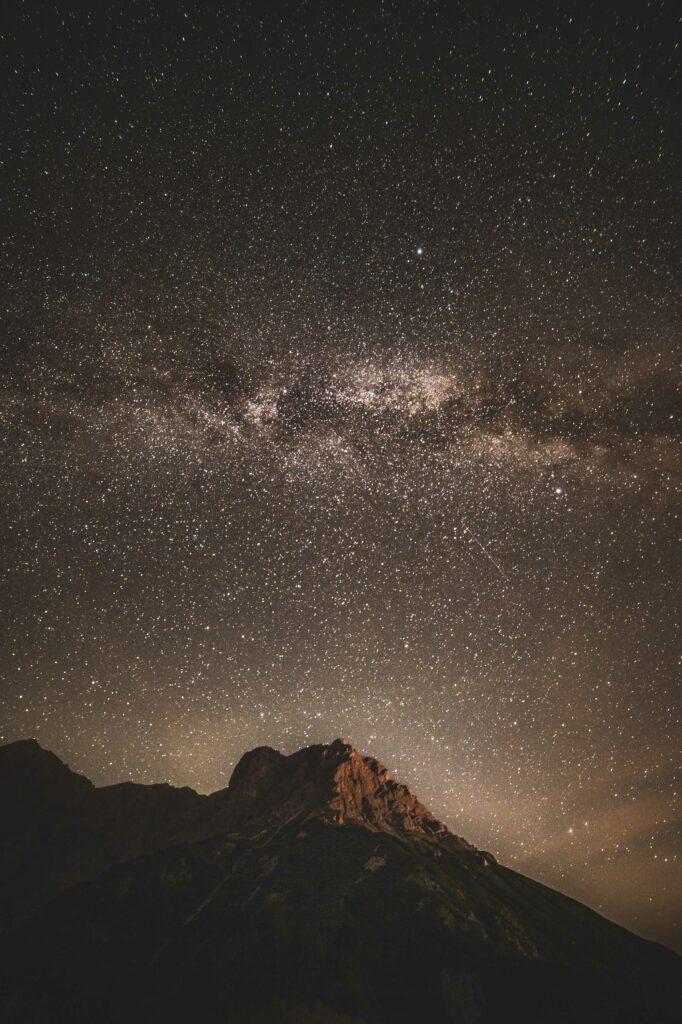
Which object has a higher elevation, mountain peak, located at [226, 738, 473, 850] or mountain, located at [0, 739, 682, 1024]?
mountain peak, located at [226, 738, 473, 850]

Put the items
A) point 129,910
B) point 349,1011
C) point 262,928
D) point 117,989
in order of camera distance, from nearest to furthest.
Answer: point 349,1011
point 117,989
point 262,928
point 129,910

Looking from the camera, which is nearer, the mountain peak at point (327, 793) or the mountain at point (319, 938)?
the mountain at point (319, 938)

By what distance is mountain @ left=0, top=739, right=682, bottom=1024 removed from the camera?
76.9 metres

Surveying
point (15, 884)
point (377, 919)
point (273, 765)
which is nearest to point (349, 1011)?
point (377, 919)

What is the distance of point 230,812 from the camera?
14062 centimetres

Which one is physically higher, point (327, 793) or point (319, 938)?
point (327, 793)

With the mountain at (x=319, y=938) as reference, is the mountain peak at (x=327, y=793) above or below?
above

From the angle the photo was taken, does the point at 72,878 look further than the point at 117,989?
Yes

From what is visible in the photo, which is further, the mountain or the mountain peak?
the mountain peak

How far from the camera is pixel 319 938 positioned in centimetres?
8475

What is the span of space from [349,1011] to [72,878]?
102 meters

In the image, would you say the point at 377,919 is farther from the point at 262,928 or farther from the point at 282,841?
the point at 282,841

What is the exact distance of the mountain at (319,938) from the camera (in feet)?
252

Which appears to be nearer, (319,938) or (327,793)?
(319,938)
